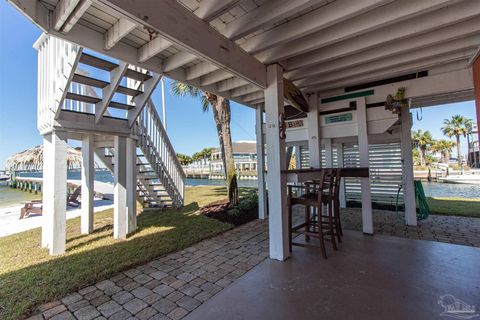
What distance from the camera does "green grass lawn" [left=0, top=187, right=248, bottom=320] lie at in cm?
232

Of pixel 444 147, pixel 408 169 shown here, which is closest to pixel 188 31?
pixel 408 169

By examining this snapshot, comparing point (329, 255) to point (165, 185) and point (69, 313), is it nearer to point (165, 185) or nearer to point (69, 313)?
point (69, 313)

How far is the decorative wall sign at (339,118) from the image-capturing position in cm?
416

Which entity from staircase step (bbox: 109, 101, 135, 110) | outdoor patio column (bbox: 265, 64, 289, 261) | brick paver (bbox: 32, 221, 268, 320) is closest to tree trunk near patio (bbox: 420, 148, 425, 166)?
outdoor patio column (bbox: 265, 64, 289, 261)

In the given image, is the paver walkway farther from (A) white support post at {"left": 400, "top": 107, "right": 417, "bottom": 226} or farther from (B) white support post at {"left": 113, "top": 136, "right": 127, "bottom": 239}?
(B) white support post at {"left": 113, "top": 136, "right": 127, "bottom": 239}

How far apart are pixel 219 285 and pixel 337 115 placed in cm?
365

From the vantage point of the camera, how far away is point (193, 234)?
4.27 m

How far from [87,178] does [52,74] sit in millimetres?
1898

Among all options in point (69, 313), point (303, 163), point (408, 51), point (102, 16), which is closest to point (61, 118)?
point (102, 16)

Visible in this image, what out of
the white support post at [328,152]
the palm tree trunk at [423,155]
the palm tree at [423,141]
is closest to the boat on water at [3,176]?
the white support post at [328,152]

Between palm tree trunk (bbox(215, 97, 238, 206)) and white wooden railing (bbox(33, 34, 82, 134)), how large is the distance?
422 centimetres

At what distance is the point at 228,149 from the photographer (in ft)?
22.4

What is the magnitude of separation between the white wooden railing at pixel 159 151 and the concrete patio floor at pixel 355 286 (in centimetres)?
363

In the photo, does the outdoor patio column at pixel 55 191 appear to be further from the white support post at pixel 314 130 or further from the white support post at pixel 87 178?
the white support post at pixel 314 130
